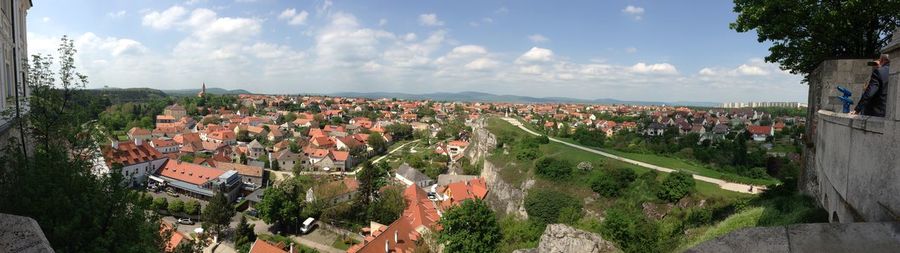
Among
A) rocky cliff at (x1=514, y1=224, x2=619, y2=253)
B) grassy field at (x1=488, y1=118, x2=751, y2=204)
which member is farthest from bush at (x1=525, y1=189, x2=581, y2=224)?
rocky cliff at (x1=514, y1=224, x2=619, y2=253)

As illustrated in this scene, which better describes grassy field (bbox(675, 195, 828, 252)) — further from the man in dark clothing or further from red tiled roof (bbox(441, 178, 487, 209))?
red tiled roof (bbox(441, 178, 487, 209))

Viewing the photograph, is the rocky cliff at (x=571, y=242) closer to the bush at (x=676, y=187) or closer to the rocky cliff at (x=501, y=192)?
the bush at (x=676, y=187)

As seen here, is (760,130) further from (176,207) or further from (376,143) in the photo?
(176,207)

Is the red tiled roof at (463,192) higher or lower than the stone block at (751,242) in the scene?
lower

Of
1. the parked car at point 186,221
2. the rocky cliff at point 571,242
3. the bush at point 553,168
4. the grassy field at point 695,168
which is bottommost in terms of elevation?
the parked car at point 186,221

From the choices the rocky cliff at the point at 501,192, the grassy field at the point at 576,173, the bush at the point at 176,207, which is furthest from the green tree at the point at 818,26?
the bush at the point at 176,207

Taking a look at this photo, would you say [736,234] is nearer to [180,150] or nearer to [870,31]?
[870,31]

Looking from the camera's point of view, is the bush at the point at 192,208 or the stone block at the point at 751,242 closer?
the stone block at the point at 751,242
